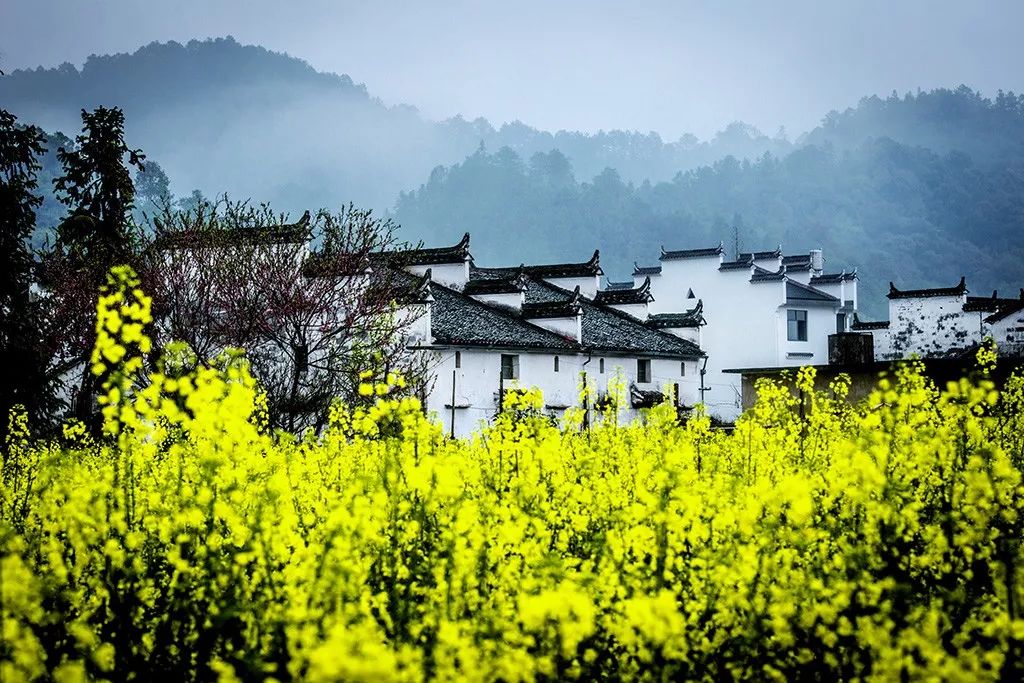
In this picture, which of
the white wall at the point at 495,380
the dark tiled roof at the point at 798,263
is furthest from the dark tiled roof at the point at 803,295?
the white wall at the point at 495,380

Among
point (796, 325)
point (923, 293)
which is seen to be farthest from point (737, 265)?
point (923, 293)

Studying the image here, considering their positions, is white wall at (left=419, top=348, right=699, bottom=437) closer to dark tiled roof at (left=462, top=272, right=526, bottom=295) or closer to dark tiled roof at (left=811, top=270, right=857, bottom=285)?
dark tiled roof at (left=462, top=272, right=526, bottom=295)

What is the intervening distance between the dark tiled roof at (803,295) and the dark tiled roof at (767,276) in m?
0.87

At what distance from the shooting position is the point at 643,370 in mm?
39812

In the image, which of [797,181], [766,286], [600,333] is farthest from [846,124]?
[600,333]

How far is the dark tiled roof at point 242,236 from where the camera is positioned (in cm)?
2531

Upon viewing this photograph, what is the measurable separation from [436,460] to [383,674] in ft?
12.7

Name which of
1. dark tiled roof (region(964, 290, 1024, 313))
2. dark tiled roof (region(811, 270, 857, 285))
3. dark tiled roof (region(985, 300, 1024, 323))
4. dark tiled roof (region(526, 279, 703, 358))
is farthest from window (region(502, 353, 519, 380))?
dark tiled roof (region(811, 270, 857, 285))

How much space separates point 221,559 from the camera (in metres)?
6.89

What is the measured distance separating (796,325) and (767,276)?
2698 mm

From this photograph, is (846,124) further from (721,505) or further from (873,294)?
(721,505)

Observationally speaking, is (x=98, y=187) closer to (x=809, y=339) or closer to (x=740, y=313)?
(x=740, y=313)

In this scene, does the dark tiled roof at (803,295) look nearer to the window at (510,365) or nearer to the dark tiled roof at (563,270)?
the dark tiled roof at (563,270)

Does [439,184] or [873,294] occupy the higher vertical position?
[439,184]
